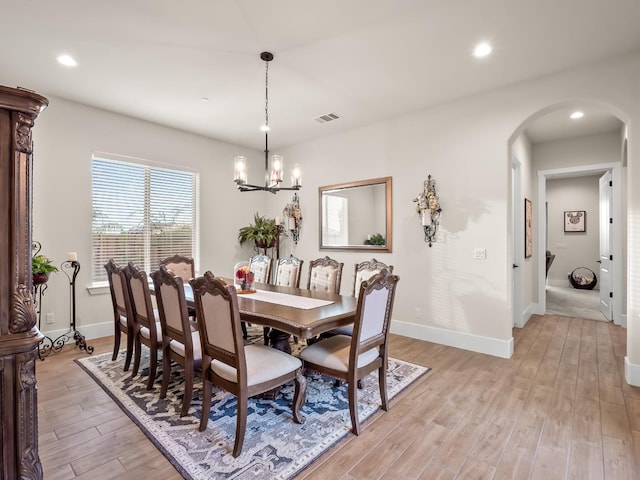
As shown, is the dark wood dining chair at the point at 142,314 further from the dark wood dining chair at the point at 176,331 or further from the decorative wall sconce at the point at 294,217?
the decorative wall sconce at the point at 294,217

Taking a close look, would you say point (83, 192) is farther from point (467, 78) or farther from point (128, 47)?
point (467, 78)

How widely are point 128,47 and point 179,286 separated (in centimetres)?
221

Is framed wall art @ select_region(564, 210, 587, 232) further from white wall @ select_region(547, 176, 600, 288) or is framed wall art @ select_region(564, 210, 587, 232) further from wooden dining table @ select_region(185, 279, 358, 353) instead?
wooden dining table @ select_region(185, 279, 358, 353)

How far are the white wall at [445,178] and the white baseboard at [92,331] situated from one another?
4.2 inches

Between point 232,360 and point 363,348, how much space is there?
877 millimetres

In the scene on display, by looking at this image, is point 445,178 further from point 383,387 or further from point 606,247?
point 606,247

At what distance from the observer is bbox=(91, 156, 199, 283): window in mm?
4262

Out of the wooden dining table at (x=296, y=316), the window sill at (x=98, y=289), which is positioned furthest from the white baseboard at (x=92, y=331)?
the wooden dining table at (x=296, y=316)

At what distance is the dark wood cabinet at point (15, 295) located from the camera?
1145mm

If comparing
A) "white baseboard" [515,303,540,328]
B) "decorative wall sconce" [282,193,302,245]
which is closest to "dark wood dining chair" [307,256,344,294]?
"decorative wall sconce" [282,193,302,245]

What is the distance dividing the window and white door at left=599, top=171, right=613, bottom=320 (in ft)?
21.3

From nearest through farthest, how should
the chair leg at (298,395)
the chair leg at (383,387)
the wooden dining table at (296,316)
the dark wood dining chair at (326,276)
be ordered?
the wooden dining table at (296,316)
the chair leg at (298,395)
the chair leg at (383,387)
the dark wood dining chair at (326,276)

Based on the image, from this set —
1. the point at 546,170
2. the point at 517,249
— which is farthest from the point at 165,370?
the point at 546,170

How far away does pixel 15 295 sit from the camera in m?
1.17
